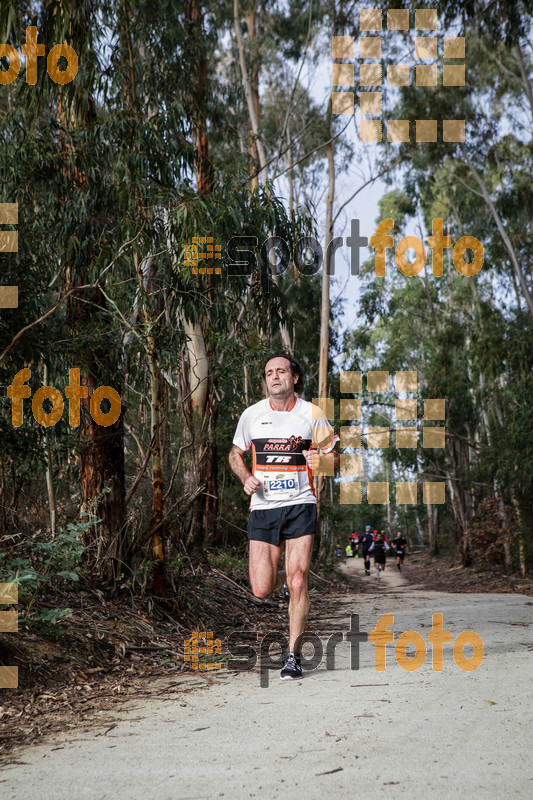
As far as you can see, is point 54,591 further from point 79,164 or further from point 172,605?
point 79,164

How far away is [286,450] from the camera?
16.1 feet

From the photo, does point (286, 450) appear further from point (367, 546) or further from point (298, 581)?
point (367, 546)

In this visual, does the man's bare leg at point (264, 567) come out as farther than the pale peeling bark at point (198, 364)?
No

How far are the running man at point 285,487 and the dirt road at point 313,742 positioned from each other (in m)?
0.55

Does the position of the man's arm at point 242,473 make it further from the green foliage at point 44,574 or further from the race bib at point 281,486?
the green foliage at point 44,574

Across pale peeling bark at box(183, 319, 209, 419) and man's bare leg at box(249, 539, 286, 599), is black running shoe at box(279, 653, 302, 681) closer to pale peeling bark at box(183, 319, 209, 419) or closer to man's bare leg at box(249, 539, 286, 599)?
man's bare leg at box(249, 539, 286, 599)

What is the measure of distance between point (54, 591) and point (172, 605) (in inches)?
40.9

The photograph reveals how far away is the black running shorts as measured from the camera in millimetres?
4836

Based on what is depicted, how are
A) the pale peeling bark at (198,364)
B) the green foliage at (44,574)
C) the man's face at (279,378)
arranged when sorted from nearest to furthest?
the green foliage at (44,574) < the man's face at (279,378) < the pale peeling bark at (198,364)

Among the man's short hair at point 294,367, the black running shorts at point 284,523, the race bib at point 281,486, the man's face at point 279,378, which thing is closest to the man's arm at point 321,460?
the race bib at point 281,486

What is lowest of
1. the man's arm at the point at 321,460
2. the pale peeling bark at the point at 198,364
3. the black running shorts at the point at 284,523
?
the black running shorts at the point at 284,523

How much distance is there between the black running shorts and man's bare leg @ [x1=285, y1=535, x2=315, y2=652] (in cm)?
6

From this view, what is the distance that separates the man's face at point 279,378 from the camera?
5.02m

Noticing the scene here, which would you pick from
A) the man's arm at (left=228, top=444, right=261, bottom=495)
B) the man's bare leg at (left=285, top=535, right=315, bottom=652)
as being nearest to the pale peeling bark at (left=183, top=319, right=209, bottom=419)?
the man's arm at (left=228, top=444, right=261, bottom=495)
